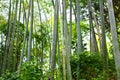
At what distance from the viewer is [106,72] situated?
17.4 feet

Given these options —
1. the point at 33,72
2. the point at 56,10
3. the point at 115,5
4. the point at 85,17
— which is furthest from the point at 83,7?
the point at 33,72

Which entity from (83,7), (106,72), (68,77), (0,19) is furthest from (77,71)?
(0,19)

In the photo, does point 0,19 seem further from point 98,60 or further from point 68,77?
point 68,77

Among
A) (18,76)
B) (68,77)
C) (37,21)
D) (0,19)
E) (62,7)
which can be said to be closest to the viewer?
(68,77)

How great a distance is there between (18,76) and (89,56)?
2.10 meters

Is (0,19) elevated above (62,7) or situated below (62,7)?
above

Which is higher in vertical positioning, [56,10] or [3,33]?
[3,33]

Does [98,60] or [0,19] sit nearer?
[98,60]

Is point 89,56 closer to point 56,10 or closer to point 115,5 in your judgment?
point 56,10

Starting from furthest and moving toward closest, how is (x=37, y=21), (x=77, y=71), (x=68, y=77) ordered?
(x=37, y=21) → (x=77, y=71) → (x=68, y=77)

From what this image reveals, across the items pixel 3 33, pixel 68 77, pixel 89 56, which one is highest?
pixel 3 33

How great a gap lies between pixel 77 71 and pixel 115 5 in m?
5.01

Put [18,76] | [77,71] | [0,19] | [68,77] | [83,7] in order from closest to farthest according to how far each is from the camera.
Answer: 1. [68,77]
2. [18,76]
3. [77,71]
4. [83,7]
5. [0,19]

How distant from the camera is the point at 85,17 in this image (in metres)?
12.9
